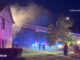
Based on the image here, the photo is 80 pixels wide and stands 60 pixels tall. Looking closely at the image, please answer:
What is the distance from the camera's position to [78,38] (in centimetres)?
3666

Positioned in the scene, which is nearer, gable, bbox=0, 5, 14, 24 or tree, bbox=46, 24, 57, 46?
gable, bbox=0, 5, 14, 24

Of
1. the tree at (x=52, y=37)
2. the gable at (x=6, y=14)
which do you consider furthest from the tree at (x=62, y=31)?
the gable at (x=6, y=14)

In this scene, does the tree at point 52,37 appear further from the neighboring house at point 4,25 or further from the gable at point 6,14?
the neighboring house at point 4,25

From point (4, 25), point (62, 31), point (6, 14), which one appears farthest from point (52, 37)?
point (4, 25)

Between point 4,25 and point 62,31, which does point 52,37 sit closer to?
point 62,31

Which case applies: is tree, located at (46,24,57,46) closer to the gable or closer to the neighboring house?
the gable

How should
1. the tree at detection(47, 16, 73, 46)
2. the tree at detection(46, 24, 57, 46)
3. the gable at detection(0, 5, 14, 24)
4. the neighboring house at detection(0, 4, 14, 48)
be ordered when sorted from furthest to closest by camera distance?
the tree at detection(46, 24, 57, 46)
the tree at detection(47, 16, 73, 46)
the gable at detection(0, 5, 14, 24)
the neighboring house at detection(0, 4, 14, 48)

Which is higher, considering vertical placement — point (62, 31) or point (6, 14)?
point (6, 14)

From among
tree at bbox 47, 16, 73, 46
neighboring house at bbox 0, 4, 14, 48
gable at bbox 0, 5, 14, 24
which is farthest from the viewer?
tree at bbox 47, 16, 73, 46

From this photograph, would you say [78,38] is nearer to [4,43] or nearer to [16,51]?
[4,43]

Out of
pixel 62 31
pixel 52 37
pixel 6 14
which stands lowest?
pixel 52 37

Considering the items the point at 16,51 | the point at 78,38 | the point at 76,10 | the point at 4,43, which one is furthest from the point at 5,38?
the point at 76,10

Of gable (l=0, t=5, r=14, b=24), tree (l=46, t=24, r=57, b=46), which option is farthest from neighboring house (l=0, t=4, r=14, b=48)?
tree (l=46, t=24, r=57, b=46)

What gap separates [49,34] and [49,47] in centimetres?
297
